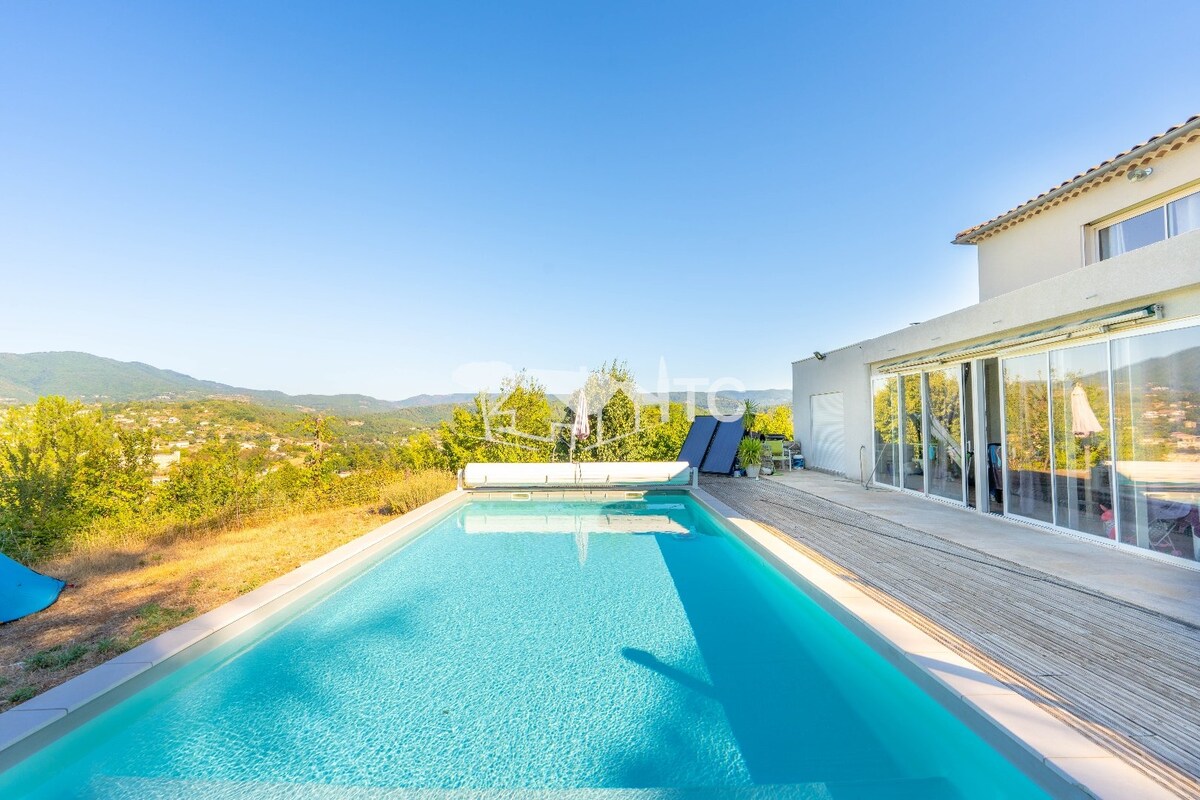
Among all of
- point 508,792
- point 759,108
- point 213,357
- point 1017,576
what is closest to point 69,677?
point 508,792

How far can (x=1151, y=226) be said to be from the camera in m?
7.43

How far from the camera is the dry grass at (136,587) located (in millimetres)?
3461

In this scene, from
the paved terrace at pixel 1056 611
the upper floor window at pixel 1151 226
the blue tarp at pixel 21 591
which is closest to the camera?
the paved terrace at pixel 1056 611

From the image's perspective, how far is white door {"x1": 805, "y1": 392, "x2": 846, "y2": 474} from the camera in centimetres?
1250

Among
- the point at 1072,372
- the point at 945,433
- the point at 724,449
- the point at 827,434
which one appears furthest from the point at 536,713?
the point at 827,434

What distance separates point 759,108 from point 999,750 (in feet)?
44.3

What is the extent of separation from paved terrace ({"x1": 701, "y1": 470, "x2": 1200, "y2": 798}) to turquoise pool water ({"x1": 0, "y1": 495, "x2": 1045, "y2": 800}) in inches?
21.0

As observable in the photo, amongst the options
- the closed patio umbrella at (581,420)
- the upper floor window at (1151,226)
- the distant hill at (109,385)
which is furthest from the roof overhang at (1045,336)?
the distant hill at (109,385)

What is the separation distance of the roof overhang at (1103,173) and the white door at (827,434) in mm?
4454

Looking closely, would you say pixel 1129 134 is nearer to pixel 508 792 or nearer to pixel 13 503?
pixel 508 792

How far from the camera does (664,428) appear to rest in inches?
619

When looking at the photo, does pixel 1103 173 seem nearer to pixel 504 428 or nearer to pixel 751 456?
pixel 751 456

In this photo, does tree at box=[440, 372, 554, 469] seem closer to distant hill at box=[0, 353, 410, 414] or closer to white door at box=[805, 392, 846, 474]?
white door at box=[805, 392, 846, 474]

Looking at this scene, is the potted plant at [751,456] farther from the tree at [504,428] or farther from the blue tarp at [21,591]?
the blue tarp at [21,591]
